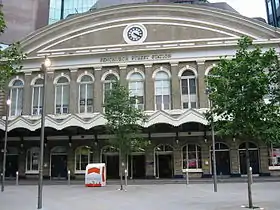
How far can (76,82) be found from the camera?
34750mm

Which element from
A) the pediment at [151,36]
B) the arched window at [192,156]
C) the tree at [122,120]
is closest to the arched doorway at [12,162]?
the pediment at [151,36]

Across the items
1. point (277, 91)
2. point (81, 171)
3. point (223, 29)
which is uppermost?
point (223, 29)

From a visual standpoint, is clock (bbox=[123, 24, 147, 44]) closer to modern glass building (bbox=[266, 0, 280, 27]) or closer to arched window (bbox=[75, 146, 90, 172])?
arched window (bbox=[75, 146, 90, 172])

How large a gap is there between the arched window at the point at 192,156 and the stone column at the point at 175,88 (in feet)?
13.3

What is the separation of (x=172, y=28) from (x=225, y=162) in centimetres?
1431

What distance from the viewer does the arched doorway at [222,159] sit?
31.4 meters

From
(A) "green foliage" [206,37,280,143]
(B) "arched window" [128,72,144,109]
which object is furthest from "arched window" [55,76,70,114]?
(A) "green foliage" [206,37,280,143]

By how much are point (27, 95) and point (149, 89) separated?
42.1 feet

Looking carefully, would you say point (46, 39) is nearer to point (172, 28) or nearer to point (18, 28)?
point (172, 28)

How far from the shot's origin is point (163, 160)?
3225 centimetres

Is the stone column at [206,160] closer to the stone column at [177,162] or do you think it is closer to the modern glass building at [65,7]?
the stone column at [177,162]

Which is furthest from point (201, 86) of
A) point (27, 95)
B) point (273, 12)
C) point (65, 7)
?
point (65, 7)

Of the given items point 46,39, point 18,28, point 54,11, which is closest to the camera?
point 46,39

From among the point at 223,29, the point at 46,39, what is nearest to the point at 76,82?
the point at 46,39
